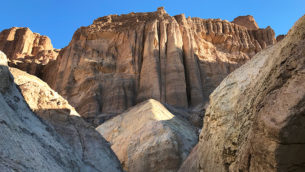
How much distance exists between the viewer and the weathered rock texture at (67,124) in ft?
19.0

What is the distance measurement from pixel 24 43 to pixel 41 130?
52.5m

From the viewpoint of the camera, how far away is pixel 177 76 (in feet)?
93.5

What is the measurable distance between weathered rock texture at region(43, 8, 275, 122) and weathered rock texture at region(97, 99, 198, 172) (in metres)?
12.1

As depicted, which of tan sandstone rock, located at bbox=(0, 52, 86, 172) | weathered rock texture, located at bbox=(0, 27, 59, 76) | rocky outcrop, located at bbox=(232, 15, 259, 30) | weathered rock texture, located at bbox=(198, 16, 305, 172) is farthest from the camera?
rocky outcrop, located at bbox=(232, 15, 259, 30)

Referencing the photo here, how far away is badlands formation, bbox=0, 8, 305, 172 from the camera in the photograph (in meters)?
3.46

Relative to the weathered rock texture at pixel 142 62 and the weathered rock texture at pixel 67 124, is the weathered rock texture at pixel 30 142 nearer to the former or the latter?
the weathered rock texture at pixel 67 124

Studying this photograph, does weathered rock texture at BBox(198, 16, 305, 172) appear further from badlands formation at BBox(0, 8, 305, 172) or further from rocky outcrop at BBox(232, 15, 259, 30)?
rocky outcrop at BBox(232, 15, 259, 30)

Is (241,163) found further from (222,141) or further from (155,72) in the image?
(155,72)

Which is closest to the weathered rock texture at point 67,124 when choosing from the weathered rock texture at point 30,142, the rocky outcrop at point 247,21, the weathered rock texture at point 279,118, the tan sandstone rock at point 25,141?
the weathered rock texture at point 30,142

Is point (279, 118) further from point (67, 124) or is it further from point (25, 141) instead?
point (67, 124)

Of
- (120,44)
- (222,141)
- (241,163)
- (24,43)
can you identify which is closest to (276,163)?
(241,163)

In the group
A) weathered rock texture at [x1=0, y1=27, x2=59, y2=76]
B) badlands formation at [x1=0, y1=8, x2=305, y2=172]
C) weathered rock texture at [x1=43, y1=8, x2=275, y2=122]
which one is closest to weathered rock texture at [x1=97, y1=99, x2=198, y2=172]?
badlands formation at [x1=0, y1=8, x2=305, y2=172]

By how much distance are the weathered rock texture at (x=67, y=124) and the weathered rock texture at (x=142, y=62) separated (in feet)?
65.9

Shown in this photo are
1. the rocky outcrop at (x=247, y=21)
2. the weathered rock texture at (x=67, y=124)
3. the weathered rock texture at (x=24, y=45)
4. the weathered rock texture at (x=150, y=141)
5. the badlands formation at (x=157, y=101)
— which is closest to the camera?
the badlands formation at (x=157, y=101)
